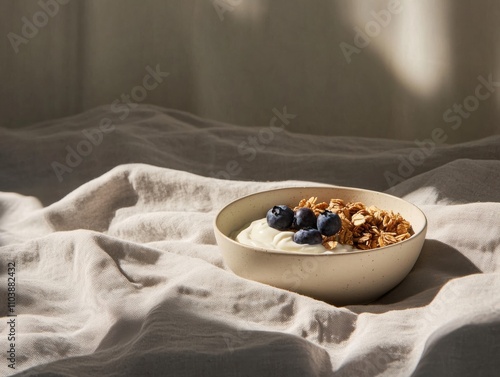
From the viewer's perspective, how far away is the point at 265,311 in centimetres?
111

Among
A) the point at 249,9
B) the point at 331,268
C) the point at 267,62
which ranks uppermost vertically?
the point at 249,9

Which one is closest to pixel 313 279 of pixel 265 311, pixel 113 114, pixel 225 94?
pixel 265 311

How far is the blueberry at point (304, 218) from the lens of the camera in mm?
1213

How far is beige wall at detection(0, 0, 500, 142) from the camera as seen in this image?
6.91 feet

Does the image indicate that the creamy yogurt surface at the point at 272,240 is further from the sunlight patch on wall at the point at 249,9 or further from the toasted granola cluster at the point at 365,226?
the sunlight patch on wall at the point at 249,9

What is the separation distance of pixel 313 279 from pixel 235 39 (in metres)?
1.26

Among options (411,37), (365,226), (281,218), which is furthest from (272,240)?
(411,37)

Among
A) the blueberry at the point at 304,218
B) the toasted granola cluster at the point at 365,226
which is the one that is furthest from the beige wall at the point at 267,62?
the blueberry at the point at 304,218

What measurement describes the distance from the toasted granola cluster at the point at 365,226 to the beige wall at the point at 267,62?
36.3 inches

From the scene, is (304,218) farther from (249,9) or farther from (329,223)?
(249,9)

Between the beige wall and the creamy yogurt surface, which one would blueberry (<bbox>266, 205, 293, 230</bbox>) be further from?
the beige wall

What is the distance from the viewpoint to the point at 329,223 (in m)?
1.17

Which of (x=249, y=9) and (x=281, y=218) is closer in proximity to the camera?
(x=281, y=218)

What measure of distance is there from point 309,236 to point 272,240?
74 mm
